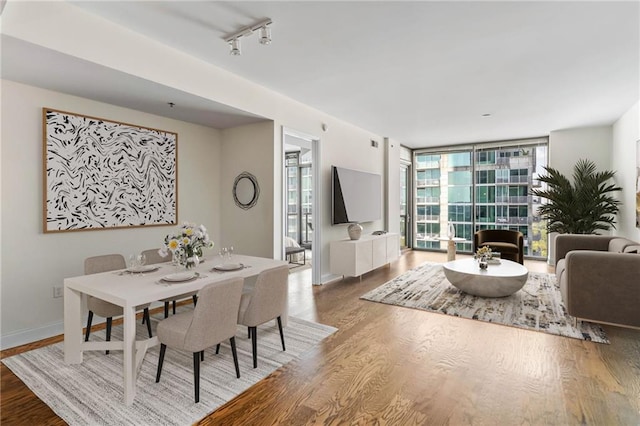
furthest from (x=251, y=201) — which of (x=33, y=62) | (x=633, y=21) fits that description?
(x=633, y=21)

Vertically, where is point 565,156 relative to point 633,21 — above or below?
below

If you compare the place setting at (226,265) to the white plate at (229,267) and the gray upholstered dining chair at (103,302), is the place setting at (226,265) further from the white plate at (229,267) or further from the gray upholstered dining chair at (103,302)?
the gray upholstered dining chair at (103,302)

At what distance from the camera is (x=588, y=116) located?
17.8 feet

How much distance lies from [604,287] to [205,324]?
3.51 m

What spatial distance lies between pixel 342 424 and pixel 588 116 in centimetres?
626

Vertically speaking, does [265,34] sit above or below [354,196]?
above

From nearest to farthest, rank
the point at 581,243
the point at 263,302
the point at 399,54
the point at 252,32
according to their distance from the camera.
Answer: the point at 263,302
the point at 252,32
the point at 399,54
the point at 581,243

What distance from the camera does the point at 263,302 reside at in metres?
2.59

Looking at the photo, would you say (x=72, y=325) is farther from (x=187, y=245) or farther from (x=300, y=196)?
(x=300, y=196)

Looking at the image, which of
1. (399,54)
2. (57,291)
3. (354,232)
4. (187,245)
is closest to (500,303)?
(354,232)

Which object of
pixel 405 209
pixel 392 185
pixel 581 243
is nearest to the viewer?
pixel 581 243

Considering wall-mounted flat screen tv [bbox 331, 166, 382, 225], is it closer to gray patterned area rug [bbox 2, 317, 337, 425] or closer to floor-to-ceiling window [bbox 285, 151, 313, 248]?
floor-to-ceiling window [bbox 285, 151, 313, 248]

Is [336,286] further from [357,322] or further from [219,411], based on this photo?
[219,411]

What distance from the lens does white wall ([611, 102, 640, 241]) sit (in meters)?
4.68
